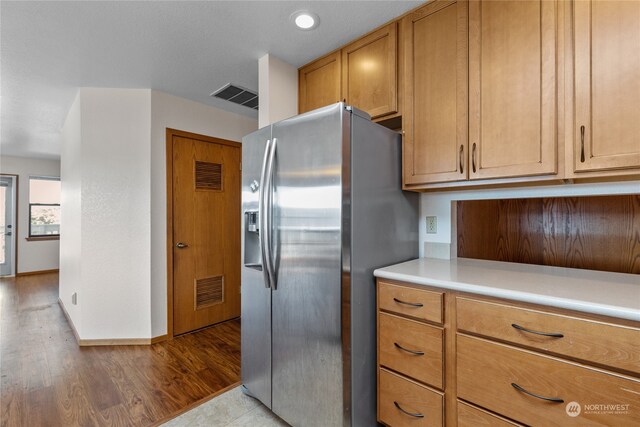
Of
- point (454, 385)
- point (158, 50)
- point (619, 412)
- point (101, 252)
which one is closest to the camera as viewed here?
point (619, 412)

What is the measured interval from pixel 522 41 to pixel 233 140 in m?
2.88

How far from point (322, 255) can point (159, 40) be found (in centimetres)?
189

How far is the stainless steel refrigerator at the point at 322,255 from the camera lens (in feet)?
4.83

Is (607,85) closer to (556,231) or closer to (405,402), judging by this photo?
(556,231)

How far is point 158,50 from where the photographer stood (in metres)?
2.22

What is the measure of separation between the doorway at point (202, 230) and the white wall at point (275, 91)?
51.1 inches

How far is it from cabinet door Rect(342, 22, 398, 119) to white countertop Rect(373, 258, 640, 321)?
99 cm

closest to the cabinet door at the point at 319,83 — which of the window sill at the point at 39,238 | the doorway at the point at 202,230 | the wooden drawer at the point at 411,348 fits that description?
the doorway at the point at 202,230

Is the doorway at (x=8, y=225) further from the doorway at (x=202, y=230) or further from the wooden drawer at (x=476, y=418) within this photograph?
the wooden drawer at (x=476, y=418)

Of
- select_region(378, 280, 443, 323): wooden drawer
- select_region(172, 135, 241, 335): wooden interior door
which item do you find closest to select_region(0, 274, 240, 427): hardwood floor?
select_region(172, 135, 241, 335): wooden interior door

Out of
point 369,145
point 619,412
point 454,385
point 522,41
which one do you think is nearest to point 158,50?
point 369,145

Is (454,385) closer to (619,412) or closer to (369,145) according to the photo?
(619,412)

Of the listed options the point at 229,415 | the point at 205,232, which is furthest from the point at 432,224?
the point at 205,232

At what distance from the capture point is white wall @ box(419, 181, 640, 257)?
4.67 feet
